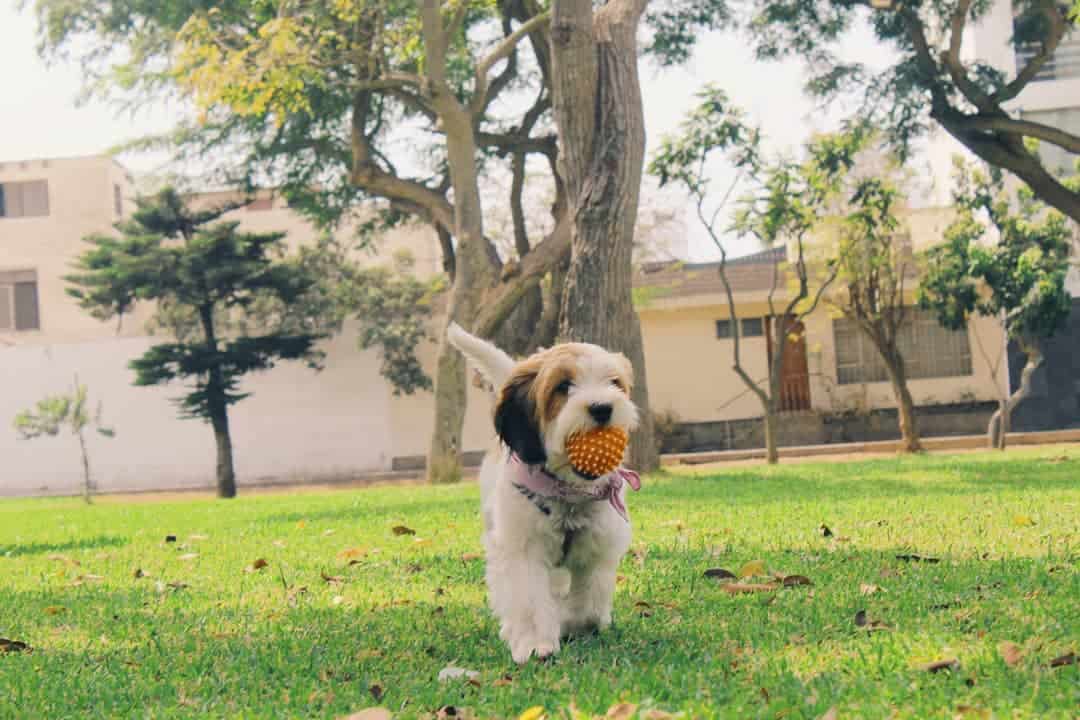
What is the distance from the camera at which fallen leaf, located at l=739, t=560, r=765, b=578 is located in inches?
204

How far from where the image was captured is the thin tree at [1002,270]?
19984 mm

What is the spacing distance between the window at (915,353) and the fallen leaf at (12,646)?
23.5 meters

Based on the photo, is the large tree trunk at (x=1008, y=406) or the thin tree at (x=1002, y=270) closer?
the large tree trunk at (x=1008, y=406)

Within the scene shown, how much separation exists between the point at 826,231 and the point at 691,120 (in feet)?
13.1

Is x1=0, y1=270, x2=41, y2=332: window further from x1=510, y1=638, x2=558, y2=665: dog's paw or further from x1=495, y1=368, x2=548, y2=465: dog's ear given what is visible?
x1=510, y1=638, x2=558, y2=665: dog's paw

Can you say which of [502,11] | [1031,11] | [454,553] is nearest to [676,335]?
[502,11]

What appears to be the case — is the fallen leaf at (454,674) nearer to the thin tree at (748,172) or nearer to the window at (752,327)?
the thin tree at (748,172)

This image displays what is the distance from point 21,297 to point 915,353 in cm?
2332

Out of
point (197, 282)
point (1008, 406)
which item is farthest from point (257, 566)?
point (197, 282)

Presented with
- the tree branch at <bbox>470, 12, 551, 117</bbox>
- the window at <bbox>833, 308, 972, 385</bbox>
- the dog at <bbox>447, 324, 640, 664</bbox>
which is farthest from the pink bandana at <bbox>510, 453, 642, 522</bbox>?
the window at <bbox>833, 308, 972, 385</bbox>

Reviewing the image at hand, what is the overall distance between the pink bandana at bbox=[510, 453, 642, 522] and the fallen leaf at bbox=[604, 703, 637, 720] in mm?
1050

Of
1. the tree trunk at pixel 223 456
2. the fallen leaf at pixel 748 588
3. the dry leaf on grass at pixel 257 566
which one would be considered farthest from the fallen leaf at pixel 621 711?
the tree trunk at pixel 223 456

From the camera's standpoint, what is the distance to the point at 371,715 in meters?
3.02

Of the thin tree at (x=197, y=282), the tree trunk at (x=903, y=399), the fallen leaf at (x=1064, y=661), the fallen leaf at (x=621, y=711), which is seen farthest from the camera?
the thin tree at (x=197, y=282)
